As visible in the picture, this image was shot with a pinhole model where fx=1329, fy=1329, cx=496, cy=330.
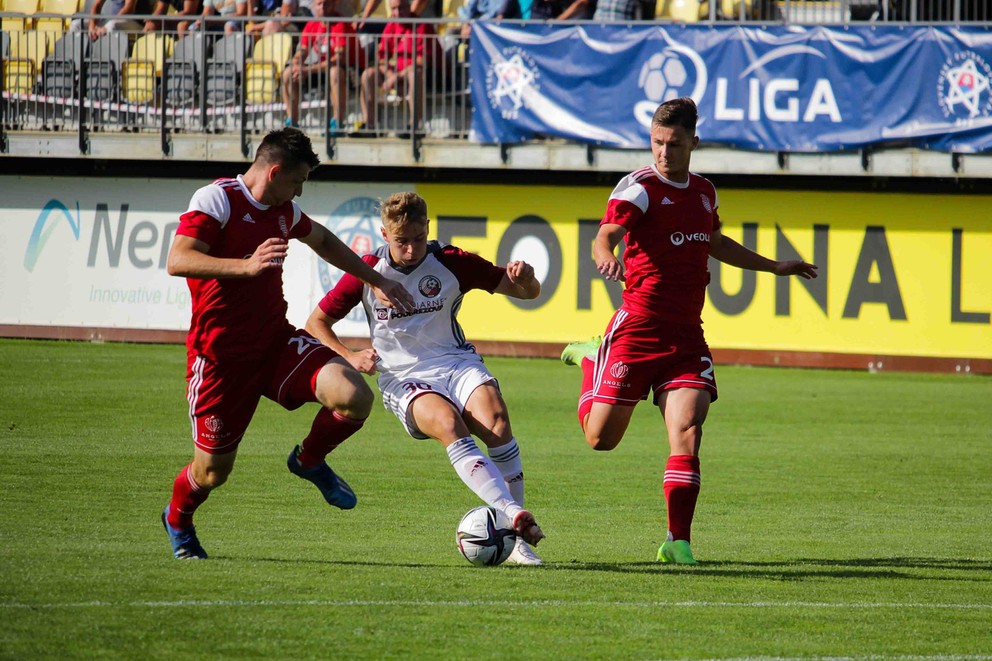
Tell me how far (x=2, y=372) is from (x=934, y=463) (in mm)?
10573

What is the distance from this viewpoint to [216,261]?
20.3 feet

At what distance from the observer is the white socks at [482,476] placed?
6480 millimetres

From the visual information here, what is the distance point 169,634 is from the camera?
484 centimetres

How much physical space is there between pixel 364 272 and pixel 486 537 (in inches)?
57.9

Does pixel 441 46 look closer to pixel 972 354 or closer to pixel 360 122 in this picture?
pixel 360 122

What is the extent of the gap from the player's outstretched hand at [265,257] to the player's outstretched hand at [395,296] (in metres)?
0.74

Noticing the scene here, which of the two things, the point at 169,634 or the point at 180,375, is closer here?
the point at 169,634

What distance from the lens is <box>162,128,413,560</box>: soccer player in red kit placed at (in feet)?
21.3

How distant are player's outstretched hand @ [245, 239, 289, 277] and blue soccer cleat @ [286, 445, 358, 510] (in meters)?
1.59

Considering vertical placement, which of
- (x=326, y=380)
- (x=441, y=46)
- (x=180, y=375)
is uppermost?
(x=441, y=46)

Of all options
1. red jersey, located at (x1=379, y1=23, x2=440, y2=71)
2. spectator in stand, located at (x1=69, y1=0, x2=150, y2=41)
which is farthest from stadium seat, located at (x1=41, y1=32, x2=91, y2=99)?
red jersey, located at (x1=379, y1=23, x2=440, y2=71)

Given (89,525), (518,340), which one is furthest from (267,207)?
(518,340)

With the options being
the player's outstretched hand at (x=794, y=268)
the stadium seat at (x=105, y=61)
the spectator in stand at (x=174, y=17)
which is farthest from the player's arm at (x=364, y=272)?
the stadium seat at (x=105, y=61)

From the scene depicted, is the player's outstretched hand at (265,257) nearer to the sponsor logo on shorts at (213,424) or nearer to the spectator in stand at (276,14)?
the sponsor logo on shorts at (213,424)
